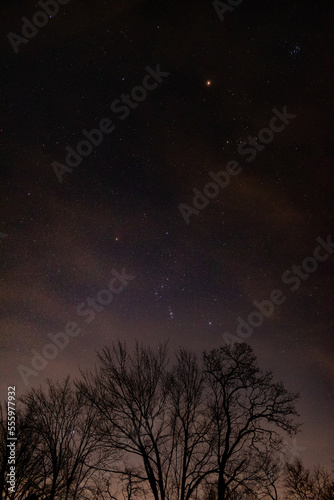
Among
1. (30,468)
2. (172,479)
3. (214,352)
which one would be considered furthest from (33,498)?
(214,352)

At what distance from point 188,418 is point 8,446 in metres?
11.6

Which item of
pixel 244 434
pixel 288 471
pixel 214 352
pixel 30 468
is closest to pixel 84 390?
pixel 214 352

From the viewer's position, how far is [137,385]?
46.2 ft

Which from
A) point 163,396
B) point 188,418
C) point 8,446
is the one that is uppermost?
point 163,396

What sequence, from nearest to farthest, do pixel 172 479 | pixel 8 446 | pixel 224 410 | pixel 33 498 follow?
pixel 172 479
pixel 224 410
pixel 8 446
pixel 33 498

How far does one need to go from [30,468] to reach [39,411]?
3.71 meters

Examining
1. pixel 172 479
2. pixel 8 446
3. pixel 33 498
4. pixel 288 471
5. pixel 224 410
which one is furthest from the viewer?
pixel 288 471

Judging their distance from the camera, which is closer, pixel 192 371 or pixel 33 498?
pixel 192 371

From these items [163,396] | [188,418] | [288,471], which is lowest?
[288,471]

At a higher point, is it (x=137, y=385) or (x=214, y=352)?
(x=214, y=352)

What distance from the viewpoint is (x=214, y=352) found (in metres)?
14.9

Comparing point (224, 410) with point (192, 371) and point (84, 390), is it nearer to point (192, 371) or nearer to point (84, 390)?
point (192, 371)

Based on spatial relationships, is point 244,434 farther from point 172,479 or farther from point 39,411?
point 39,411

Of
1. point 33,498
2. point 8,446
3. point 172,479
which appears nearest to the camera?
point 172,479
